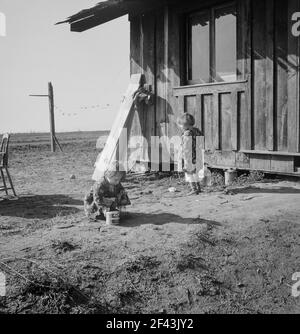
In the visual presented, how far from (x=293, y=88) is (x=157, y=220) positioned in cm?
326

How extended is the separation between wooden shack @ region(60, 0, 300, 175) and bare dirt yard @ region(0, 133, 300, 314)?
122 centimetres

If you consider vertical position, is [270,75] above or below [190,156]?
above

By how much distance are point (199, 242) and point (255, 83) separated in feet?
12.5

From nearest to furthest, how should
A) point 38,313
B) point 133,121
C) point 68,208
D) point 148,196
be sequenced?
point 38,313 < point 68,208 < point 148,196 < point 133,121

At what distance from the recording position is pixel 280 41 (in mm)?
7578

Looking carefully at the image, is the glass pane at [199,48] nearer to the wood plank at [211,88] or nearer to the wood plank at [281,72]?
the wood plank at [211,88]

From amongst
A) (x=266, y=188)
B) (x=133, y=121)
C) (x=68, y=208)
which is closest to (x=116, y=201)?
(x=68, y=208)

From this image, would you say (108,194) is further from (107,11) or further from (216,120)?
(107,11)

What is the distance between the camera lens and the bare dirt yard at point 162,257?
4.23m

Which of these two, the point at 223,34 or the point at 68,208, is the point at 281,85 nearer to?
the point at 223,34

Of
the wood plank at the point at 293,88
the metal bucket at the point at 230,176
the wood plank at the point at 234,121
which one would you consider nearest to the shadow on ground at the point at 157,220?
the metal bucket at the point at 230,176

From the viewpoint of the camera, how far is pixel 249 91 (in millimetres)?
8047

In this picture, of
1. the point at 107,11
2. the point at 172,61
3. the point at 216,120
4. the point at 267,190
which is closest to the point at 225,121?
the point at 216,120

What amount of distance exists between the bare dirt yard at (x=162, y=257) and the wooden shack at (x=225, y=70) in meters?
1.22
